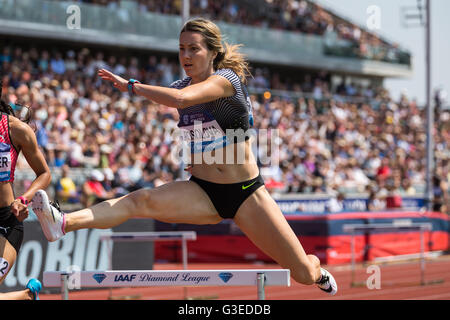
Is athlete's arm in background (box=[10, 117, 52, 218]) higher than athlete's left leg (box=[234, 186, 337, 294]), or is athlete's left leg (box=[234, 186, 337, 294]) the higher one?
athlete's arm in background (box=[10, 117, 52, 218])

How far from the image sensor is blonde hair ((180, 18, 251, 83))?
593 centimetres

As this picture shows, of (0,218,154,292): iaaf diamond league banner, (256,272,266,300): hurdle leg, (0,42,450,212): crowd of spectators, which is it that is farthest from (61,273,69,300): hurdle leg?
(0,42,450,212): crowd of spectators

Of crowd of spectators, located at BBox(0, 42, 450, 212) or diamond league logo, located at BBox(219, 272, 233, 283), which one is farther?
crowd of spectators, located at BBox(0, 42, 450, 212)

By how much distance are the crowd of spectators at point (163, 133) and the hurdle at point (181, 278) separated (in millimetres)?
7873

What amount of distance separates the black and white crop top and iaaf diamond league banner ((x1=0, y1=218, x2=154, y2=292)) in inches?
235

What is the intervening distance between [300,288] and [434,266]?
4.70m

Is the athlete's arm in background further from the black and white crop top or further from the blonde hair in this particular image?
the blonde hair

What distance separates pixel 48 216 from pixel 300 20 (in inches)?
1230

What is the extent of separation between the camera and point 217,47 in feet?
20.0

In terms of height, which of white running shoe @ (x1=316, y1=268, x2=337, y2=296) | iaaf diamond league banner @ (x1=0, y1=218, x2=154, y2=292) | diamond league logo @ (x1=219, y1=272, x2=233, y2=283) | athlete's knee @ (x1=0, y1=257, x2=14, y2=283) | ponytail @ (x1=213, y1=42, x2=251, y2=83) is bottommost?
iaaf diamond league banner @ (x1=0, y1=218, x2=154, y2=292)

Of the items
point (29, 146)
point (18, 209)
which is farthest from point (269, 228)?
point (29, 146)

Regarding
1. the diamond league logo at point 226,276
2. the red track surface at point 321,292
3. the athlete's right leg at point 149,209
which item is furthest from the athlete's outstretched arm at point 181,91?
the red track surface at point 321,292

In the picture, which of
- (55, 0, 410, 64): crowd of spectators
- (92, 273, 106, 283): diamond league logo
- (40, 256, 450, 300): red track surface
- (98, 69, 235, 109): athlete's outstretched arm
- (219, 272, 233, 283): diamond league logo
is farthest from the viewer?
(55, 0, 410, 64): crowd of spectators

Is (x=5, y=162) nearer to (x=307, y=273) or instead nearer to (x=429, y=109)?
Result: (x=307, y=273)
